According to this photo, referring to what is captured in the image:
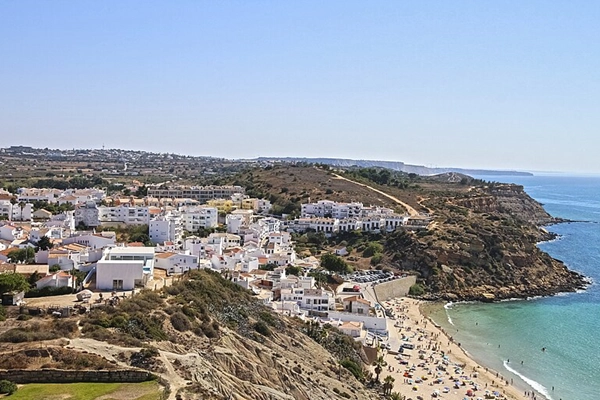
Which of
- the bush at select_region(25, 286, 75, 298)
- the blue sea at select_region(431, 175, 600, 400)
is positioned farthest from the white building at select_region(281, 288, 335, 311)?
the bush at select_region(25, 286, 75, 298)

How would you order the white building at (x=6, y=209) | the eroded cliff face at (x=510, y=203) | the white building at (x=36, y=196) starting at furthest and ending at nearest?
the eroded cliff face at (x=510, y=203) → the white building at (x=36, y=196) → the white building at (x=6, y=209)

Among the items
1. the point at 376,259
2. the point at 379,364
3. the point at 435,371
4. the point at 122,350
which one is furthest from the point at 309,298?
the point at 122,350

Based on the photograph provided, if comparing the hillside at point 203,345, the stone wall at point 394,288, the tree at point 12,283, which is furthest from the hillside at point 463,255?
the tree at point 12,283

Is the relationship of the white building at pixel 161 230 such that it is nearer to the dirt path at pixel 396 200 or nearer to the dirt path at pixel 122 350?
the dirt path at pixel 122 350

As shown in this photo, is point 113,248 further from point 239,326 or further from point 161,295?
point 239,326

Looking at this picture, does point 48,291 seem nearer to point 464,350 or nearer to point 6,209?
point 464,350
